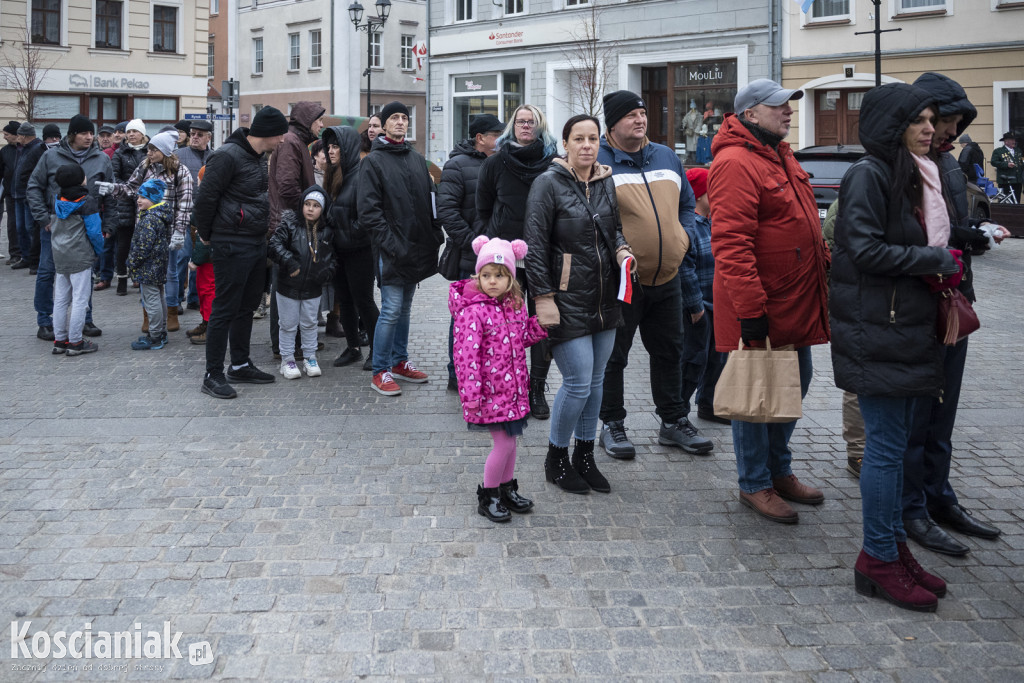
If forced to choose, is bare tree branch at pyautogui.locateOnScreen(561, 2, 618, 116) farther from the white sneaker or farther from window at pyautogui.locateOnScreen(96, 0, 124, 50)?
the white sneaker

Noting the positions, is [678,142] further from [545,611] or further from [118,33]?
[545,611]

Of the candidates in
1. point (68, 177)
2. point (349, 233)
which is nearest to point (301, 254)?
point (349, 233)

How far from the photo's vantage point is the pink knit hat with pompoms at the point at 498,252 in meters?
5.23

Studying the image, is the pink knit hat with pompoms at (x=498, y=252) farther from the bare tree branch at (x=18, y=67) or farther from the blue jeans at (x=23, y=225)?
the bare tree branch at (x=18, y=67)

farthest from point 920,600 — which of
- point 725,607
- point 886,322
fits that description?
point 886,322

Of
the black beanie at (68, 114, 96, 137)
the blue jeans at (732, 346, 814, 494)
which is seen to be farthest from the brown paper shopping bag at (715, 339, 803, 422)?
the black beanie at (68, 114, 96, 137)

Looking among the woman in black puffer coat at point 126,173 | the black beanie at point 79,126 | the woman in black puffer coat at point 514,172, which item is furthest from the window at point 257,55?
the woman in black puffer coat at point 514,172

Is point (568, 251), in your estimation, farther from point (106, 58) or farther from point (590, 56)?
point (106, 58)

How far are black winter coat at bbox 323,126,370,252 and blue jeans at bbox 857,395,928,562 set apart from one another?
536cm

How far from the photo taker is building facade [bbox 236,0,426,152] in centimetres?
5075

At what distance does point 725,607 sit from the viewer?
4.27 meters

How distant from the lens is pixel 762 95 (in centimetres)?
520

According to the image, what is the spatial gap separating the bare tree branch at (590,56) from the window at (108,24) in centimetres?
1772

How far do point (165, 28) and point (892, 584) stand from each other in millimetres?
41265
